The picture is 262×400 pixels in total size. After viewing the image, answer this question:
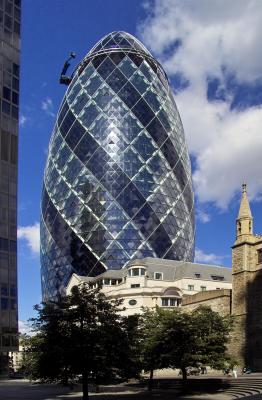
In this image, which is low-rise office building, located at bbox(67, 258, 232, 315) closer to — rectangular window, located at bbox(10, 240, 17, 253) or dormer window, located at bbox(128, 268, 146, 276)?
dormer window, located at bbox(128, 268, 146, 276)

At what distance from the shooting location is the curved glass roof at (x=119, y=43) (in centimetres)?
10581

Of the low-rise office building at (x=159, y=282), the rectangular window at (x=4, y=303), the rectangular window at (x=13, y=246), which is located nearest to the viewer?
the rectangular window at (x=4, y=303)

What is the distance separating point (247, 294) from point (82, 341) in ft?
82.9

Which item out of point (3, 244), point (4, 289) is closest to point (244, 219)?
point (3, 244)

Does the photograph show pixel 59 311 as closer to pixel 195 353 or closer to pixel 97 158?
pixel 195 353

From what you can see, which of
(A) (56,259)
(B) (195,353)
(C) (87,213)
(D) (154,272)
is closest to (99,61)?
(C) (87,213)

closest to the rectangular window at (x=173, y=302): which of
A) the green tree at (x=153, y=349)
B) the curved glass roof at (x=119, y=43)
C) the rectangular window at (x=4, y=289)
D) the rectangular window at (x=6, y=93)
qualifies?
the green tree at (x=153, y=349)

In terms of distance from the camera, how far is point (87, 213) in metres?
90.2

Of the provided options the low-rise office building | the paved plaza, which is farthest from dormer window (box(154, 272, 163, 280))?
the paved plaza

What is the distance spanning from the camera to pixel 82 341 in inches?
1017

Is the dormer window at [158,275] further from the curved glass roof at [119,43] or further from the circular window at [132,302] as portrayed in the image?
the curved glass roof at [119,43]

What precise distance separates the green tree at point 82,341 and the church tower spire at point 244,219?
24786mm

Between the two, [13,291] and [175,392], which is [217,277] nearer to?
[13,291]

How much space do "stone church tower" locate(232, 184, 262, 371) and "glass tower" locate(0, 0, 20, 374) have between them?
679 inches
